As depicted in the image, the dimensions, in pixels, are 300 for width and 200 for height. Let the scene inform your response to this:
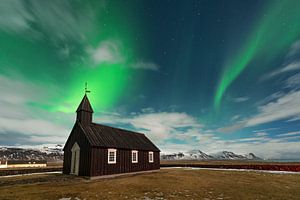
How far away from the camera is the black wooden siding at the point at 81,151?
22227 mm

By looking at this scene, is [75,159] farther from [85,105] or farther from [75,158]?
[85,105]

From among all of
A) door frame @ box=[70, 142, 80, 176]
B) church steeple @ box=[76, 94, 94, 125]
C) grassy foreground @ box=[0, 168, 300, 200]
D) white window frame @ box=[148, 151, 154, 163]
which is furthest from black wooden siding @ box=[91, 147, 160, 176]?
church steeple @ box=[76, 94, 94, 125]

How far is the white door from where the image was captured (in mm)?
23594

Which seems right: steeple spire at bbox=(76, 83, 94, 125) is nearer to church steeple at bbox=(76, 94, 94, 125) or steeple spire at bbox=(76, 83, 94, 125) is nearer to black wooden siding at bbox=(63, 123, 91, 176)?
church steeple at bbox=(76, 94, 94, 125)

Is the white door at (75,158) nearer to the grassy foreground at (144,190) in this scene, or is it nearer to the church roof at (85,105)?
the church roof at (85,105)

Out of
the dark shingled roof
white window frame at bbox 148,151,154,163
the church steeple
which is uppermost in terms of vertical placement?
the church steeple

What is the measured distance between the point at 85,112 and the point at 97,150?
5.97 m

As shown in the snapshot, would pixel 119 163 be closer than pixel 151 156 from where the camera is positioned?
Yes

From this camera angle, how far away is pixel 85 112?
Result: 25.9 meters

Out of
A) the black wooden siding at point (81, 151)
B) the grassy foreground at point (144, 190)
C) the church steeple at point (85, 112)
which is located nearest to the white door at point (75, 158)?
the black wooden siding at point (81, 151)

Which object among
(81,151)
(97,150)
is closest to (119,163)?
(97,150)

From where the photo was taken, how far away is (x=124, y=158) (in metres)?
26.7

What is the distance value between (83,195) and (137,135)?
2362 cm

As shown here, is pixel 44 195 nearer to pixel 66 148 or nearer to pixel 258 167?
pixel 66 148
